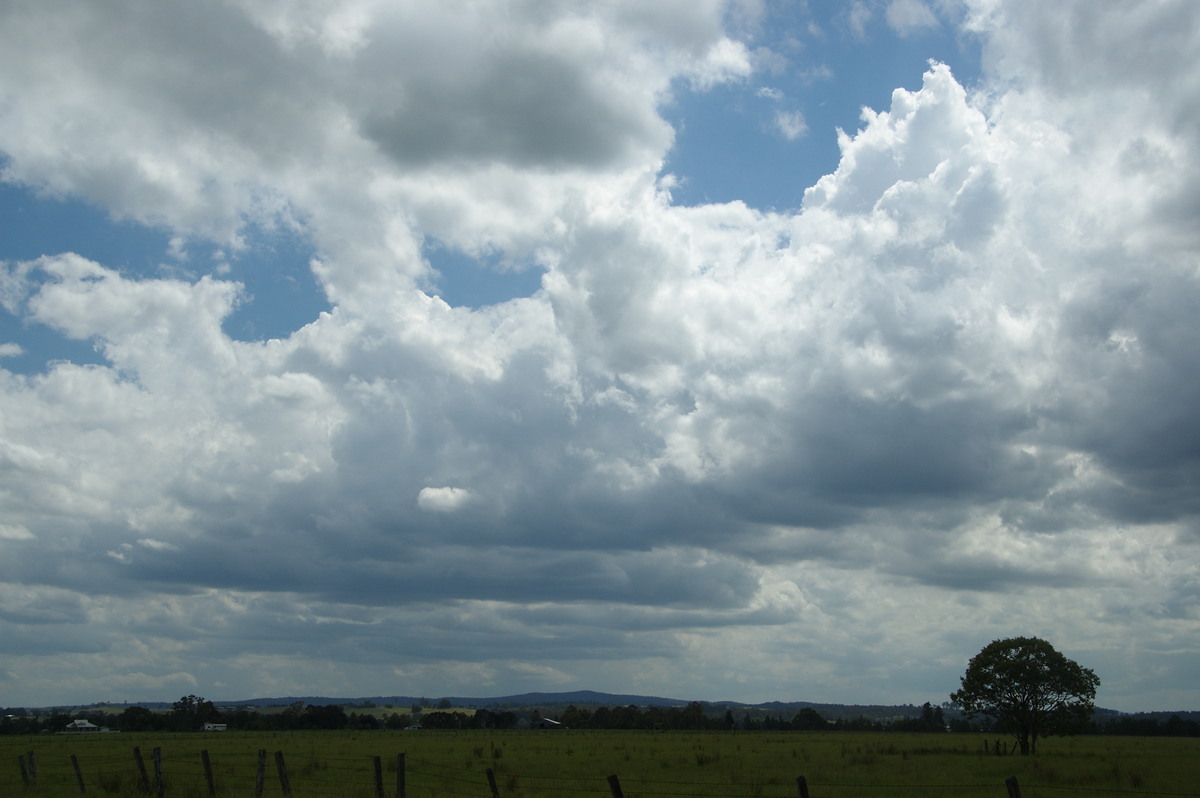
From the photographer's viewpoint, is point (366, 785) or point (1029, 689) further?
point (1029, 689)

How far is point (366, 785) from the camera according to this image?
1334 inches

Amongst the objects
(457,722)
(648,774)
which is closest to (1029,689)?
(648,774)

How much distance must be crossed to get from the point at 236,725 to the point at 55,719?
92.6 feet

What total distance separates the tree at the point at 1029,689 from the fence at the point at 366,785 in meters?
28.9

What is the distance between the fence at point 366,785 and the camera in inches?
1089

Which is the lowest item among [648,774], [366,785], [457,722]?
[457,722]

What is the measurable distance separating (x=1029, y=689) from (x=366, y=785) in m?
47.6

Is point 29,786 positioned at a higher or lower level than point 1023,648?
lower

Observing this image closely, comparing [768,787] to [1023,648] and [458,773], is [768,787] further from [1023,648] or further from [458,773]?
[1023,648]

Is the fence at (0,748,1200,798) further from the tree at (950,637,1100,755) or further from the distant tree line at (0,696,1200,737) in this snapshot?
the distant tree line at (0,696,1200,737)

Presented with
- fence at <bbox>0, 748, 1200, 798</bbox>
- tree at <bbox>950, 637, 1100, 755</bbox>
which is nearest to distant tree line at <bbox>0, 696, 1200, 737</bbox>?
tree at <bbox>950, 637, 1100, 755</bbox>

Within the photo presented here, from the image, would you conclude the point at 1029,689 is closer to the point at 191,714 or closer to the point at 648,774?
the point at 648,774

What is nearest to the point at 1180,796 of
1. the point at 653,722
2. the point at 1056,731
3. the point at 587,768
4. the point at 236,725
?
the point at 587,768

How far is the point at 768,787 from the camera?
3544cm
